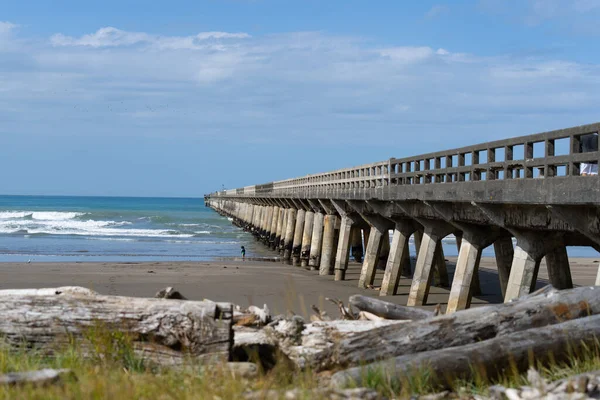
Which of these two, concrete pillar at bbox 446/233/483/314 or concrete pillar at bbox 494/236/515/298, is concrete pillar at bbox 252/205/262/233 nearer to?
concrete pillar at bbox 494/236/515/298

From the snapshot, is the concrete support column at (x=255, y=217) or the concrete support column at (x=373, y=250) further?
the concrete support column at (x=255, y=217)

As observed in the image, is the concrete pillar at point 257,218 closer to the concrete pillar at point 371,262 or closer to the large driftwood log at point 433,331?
the concrete pillar at point 371,262

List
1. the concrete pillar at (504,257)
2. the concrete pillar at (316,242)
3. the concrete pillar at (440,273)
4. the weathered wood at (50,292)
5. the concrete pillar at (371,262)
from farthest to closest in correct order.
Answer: the concrete pillar at (316,242)
the concrete pillar at (440,273)
the concrete pillar at (371,262)
the concrete pillar at (504,257)
the weathered wood at (50,292)

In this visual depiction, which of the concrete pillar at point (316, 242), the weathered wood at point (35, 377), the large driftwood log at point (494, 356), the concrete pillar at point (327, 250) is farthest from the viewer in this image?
the concrete pillar at point (316, 242)

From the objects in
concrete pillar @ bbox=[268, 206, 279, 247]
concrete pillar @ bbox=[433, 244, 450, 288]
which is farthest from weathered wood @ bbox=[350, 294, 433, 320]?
concrete pillar @ bbox=[268, 206, 279, 247]

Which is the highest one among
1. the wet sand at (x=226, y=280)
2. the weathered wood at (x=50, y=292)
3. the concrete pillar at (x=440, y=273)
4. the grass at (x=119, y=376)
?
the weathered wood at (x=50, y=292)

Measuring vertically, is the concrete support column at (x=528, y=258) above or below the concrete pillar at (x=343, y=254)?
above

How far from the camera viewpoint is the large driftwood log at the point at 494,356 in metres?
6.02

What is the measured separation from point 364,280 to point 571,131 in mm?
10920

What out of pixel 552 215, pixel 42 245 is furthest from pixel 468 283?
pixel 42 245

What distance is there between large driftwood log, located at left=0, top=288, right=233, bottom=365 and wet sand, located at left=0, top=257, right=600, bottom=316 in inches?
324

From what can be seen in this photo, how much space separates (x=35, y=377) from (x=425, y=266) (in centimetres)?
1163

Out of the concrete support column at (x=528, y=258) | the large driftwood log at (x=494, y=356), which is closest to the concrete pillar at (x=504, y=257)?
the concrete support column at (x=528, y=258)

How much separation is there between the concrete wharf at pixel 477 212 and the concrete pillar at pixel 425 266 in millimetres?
20
